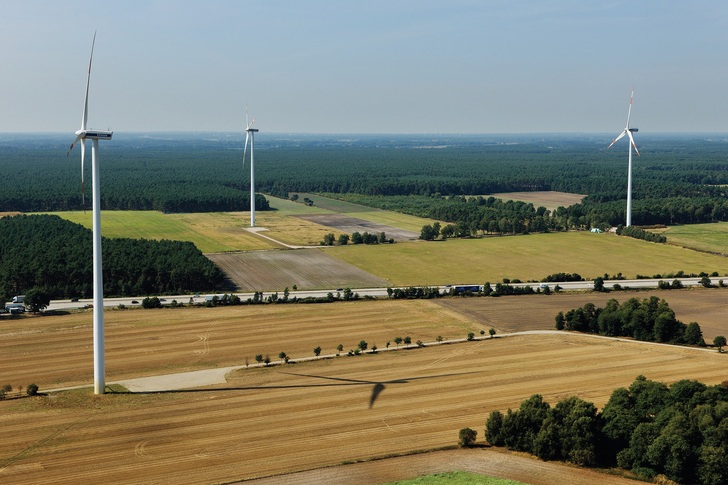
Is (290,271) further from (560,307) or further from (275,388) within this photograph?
(275,388)

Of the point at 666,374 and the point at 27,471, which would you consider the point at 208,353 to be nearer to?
the point at 27,471

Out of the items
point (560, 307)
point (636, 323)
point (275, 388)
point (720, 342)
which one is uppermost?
point (636, 323)

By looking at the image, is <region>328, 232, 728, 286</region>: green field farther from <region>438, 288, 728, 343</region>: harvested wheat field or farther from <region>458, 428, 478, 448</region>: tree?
<region>458, 428, 478, 448</region>: tree

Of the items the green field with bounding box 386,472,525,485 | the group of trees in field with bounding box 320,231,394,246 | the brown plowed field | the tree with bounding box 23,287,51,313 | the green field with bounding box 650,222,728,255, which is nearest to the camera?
the green field with bounding box 386,472,525,485

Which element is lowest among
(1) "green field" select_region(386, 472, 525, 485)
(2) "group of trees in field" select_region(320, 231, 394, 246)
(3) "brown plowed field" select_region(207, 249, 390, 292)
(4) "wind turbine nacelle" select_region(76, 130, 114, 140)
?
(1) "green field" select_region(386, 472, 525, 485)

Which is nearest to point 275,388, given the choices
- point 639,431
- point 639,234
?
point 639,431

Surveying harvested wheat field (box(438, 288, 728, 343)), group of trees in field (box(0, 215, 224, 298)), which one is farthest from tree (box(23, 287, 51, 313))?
harvested wheat field (box(438, 288, 728, 343))
